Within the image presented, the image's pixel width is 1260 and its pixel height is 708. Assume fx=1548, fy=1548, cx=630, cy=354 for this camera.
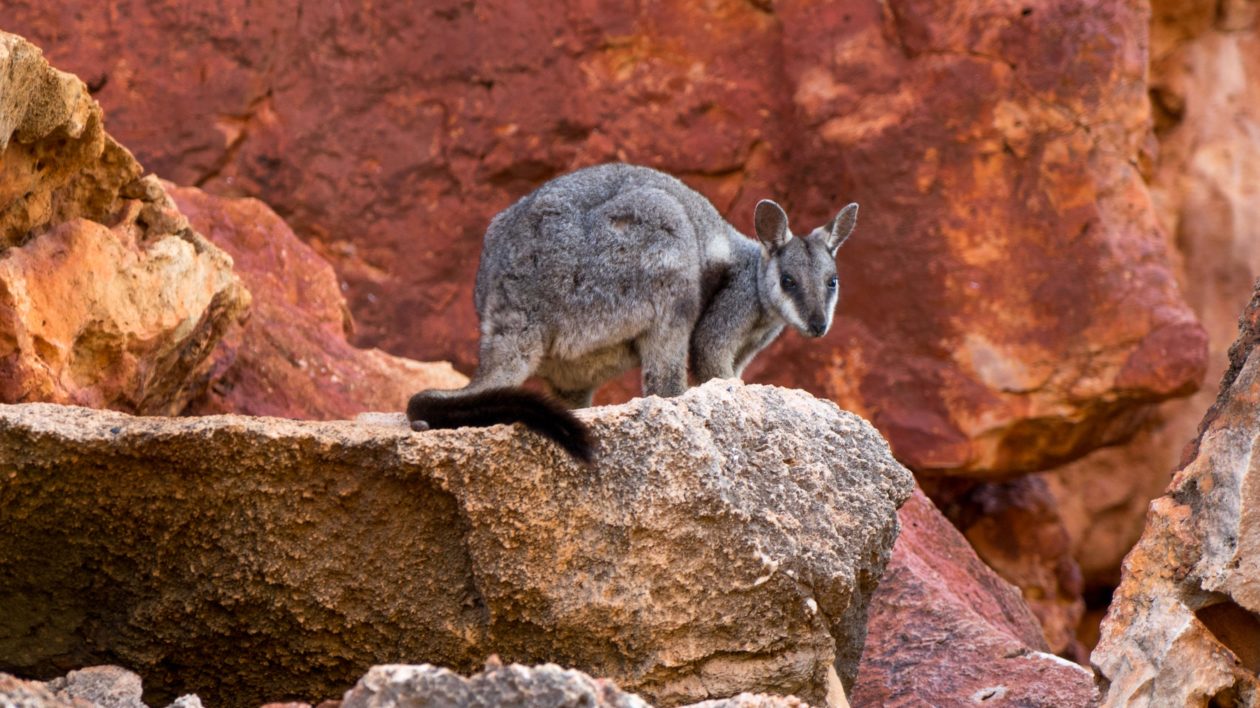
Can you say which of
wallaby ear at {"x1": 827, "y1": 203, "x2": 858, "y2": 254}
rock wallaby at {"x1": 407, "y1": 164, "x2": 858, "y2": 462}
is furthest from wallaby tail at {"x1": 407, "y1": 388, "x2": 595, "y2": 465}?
wallaby ear at {"x1": 827, "y1": 203, "x2": 858, "y2": 254}

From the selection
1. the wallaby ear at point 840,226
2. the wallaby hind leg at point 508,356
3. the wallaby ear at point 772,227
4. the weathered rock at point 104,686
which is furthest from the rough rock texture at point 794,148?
the weathered rock at point 104,686

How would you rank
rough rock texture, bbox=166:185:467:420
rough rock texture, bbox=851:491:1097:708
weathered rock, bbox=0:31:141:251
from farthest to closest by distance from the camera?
rough rock texture, bbox=166:185:467:420, rough rock texture, bbox=851:491:1097:708, weathered rock, bbox=0:31:141:251

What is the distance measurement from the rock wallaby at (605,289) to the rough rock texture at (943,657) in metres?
1.20

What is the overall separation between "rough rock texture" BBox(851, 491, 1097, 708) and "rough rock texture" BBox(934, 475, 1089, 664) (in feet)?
12.4

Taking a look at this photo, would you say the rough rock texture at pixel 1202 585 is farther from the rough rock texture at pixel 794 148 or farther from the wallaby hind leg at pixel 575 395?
the rough rock texture at pixel 794 148

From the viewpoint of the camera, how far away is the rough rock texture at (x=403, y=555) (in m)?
3.68

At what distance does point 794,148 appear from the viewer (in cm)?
953

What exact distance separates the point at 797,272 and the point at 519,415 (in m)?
2.92

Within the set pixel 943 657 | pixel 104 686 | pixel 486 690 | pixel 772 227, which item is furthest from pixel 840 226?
pixel 486 690

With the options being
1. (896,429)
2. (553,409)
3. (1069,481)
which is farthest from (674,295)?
(1069,481)

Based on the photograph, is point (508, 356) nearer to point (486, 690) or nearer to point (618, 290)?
point (618, 290)

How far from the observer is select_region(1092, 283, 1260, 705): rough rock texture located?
11.5 feet

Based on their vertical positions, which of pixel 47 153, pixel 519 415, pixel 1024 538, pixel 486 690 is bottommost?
pixel 1024 538

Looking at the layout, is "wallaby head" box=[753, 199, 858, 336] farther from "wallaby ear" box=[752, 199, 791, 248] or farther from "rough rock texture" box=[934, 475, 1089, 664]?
"rough rock texture" box=[934, 475, 1089, 664]
